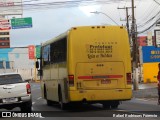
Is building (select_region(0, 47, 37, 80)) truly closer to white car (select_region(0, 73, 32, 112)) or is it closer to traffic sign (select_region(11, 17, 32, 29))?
traffic sign (select_region(11, 17, 32, 29))

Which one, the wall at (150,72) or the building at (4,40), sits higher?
the building at (4,40)

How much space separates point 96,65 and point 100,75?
45cm

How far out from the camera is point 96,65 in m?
21.6

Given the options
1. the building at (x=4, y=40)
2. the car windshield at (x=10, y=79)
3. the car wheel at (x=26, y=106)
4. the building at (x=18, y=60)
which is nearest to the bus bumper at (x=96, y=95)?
the car wheel at (x=26, y=106)

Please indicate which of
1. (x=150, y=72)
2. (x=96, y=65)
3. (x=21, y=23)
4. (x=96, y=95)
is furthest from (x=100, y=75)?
(x=150, y=72)

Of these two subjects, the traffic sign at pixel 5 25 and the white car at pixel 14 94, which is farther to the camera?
the traffic sign at pixel 5 25

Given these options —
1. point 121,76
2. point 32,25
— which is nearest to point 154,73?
point 32,25

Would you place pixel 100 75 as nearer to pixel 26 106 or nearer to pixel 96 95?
pixel 96 95

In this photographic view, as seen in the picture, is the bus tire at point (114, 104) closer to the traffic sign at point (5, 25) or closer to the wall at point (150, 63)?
the traffic sign at point (5, 25)

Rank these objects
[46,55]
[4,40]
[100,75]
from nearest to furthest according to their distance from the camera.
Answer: [100,75] → [46,55] → [4,40]

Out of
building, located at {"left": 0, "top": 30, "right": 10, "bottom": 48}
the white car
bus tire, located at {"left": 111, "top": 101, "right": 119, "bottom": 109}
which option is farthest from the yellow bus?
building, located at {"left": 0, "top": 30, "right": 10, "bottom": 48}

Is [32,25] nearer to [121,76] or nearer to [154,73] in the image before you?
[154,73]

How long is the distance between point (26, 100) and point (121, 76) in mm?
4093

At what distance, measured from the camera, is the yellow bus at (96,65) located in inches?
842
